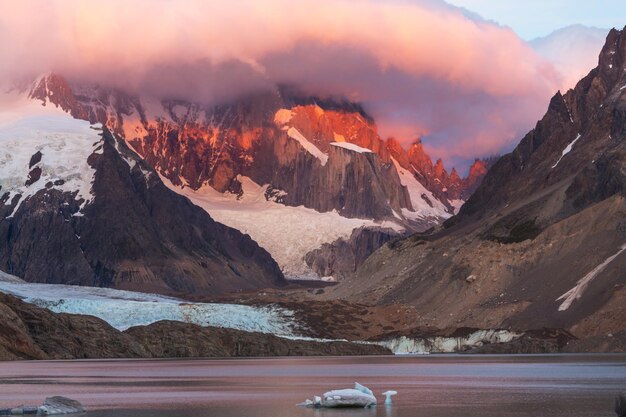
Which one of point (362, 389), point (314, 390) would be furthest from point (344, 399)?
point (314, 390)

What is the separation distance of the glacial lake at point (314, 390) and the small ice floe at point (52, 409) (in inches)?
46.2

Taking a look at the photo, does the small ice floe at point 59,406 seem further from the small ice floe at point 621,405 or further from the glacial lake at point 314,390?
the small ice floe at point 621,405

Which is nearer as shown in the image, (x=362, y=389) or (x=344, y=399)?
(x=344, y=399)

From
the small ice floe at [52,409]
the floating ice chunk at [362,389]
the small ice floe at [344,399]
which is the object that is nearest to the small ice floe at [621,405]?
the small ice floe at [344,399]

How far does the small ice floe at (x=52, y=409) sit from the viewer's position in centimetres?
7569

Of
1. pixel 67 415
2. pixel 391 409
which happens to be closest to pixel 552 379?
pixel 391 409

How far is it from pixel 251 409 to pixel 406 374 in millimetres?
54045

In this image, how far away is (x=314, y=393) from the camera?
311 ft

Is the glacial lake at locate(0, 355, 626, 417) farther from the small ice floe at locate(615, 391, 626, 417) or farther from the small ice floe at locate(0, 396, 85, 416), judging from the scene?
the small ice floe at locate(615, 391, 626, 417)

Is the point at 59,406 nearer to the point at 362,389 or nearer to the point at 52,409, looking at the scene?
the point at 52,409

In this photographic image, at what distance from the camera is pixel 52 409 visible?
249 ft

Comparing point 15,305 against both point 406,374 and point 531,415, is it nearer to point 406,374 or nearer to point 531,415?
point 406,374

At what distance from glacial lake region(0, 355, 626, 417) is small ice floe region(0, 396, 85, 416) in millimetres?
1174

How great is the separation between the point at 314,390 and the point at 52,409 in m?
28.1
